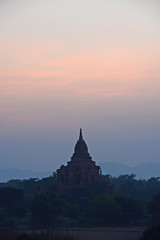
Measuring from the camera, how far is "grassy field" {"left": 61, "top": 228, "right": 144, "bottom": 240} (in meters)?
52.3

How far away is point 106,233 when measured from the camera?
5706 cm

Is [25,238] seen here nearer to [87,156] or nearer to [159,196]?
[159,196]

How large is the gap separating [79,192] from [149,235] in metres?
40.5

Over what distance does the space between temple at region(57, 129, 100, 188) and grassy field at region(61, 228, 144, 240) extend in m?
23.8

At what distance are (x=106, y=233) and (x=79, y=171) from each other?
94.1ft

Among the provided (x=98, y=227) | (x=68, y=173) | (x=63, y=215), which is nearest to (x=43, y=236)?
(x=98, y=227)

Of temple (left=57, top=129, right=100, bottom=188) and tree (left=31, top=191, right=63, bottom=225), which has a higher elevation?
temple (left=57, top=129, right=100, bottom=188)

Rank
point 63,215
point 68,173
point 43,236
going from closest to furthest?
point 43,236 < point 63,215 < point 68,173

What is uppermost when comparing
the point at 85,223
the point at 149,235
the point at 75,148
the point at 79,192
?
the point at 75,148

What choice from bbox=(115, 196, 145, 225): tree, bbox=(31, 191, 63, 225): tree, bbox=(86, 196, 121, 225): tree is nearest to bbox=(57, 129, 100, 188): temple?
bbox=(115, 196, 145, 225): tree

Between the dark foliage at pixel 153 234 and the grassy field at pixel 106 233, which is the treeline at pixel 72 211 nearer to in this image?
the grassy field at pixel 106 233

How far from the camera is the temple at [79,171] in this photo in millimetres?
85375

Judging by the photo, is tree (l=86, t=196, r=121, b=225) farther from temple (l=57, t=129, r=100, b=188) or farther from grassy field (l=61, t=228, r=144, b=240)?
temple (l=57, t=129, r=100, b=188)

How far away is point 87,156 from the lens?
8656 centimetres
